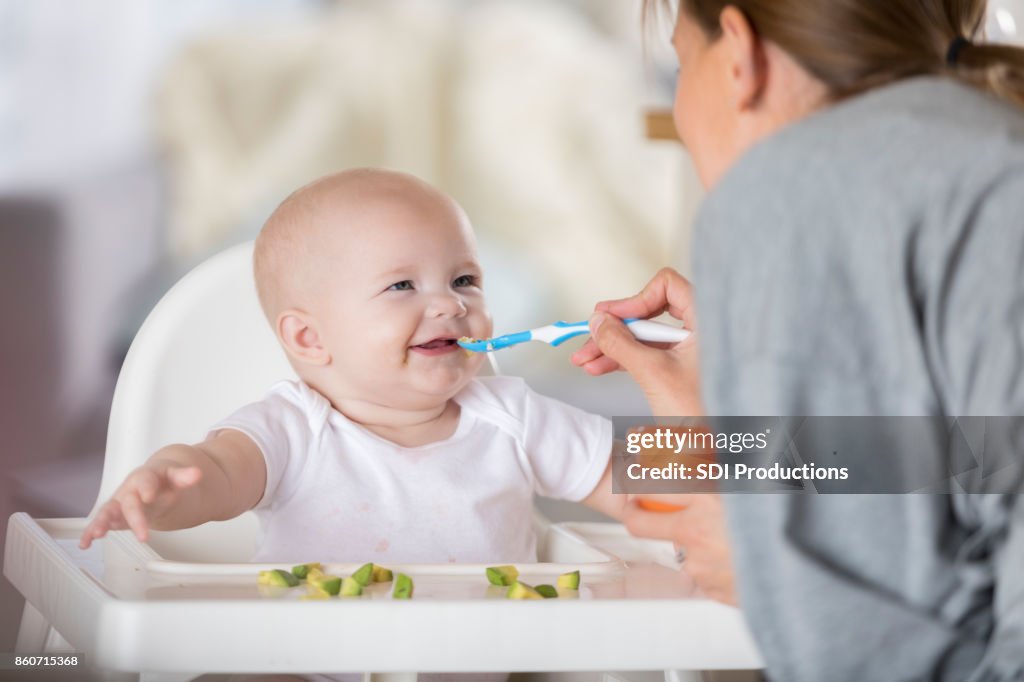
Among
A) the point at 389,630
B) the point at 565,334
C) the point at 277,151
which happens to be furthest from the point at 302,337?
the point at 277,151

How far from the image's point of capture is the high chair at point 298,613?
2.49ft

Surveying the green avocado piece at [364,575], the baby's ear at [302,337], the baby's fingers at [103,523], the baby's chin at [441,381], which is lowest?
the green avocado piece at [364,575]

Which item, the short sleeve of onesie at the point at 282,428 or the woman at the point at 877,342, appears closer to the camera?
the woman at the point at 877,342

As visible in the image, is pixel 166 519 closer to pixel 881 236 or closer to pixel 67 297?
pixel 881 236

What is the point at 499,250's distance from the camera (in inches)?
119

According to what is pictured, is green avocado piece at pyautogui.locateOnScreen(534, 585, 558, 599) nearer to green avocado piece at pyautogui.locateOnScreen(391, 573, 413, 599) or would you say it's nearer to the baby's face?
green avocado piece at pyautogui.locateOnScreen(391, 573, 413, 599)

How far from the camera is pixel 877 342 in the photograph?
26.3 inches

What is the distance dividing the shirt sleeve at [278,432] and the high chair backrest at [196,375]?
0.45 feet

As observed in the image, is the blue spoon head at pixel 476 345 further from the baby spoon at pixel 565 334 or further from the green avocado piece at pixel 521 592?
the green avocado piece at pixel 521 592

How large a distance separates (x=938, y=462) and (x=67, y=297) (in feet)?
7.21

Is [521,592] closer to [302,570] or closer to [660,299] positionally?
[302,570]

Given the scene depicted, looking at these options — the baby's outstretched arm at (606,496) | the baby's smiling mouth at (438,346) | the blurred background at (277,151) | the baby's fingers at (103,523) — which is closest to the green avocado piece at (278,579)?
the baby's fingers at (103,523)

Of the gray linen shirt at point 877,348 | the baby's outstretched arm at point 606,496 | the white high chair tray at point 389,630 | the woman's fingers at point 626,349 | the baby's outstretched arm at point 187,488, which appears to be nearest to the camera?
the gray linen shirt at point 877,348

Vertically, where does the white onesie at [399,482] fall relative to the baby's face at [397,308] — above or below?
below
